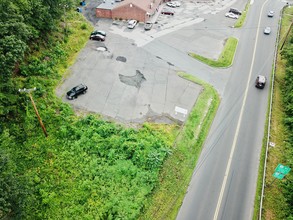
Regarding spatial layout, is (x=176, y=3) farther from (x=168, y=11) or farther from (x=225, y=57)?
(x=225, y=57)

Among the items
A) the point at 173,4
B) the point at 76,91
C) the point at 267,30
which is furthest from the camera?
the point at 173,4

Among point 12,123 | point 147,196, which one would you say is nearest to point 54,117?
point 12,123

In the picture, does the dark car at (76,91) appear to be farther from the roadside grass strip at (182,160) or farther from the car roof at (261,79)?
the car roof at (261,79)

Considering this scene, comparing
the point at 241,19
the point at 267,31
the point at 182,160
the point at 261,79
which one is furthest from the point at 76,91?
the point at 241,19

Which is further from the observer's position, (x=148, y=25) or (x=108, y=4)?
(x=108, y=4)

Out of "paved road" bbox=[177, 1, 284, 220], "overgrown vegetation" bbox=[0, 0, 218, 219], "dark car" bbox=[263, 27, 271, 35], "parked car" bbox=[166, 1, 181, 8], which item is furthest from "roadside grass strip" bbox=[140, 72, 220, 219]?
"parked car" bbox=[166, 1, 181, 8]

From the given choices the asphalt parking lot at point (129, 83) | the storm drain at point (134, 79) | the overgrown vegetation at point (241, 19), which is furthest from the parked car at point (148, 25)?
the overgrown vegetation at point (241, 19)
